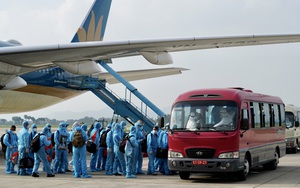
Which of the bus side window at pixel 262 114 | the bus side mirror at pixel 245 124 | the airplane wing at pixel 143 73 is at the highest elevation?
the airplane wing at pixel 143 73

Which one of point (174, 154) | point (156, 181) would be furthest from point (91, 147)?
point (174, 154)

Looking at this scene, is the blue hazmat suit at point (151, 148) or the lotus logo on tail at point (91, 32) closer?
the blue hazmat suit at point (151, 148)

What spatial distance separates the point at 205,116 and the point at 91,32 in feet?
51.0

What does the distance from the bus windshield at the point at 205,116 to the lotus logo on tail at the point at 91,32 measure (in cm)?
1350

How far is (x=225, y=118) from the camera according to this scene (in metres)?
12.8

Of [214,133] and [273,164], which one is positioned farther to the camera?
[273,164]

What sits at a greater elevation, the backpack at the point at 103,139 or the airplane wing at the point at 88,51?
the airplane wing at the point at 88,51

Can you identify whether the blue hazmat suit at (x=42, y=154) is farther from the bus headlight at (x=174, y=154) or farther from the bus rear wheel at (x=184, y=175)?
the bus rear wheel at (x=184, y=175)

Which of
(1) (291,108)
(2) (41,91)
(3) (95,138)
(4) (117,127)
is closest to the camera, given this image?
(4) (117,127)

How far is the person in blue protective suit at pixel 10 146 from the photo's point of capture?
621 inches

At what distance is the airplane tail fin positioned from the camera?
26.1m

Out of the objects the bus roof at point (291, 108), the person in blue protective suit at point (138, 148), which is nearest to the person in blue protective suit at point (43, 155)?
the person in blue protective suit at point (138, 148)

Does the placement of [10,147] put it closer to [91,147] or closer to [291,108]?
A: [91,147]

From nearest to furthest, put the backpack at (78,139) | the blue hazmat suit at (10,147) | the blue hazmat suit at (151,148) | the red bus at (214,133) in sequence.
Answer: the red bus at (214,133) → the backpack at (78,139) → the blue hazmat suit at (151,148) → the blue hazmat suit at (10,147)
